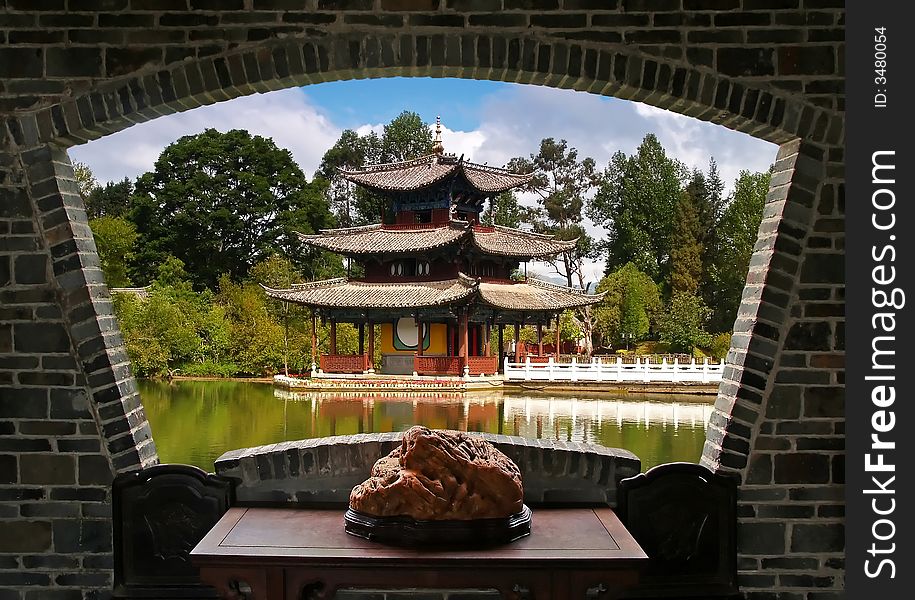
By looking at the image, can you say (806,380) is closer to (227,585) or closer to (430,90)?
(227,585)

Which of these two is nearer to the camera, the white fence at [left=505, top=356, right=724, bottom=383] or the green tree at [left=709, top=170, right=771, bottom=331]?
the white fence at [left=505, top=356, right=724, bottom=383]

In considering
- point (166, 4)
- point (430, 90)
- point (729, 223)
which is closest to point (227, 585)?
point (166, 4)

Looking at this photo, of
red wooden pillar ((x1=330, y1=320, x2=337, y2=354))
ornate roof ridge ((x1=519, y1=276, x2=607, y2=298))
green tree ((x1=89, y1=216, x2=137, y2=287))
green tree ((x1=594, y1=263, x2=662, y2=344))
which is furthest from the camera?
green tree ((x1=594, y1=263, x2=662, y2=344))

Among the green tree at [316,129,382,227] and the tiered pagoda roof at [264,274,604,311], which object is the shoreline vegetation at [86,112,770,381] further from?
the tiered pagoda roof at [264,274,604,311]

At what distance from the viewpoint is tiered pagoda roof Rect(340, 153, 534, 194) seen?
13570 millimetres

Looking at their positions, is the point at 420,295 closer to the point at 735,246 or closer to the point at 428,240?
the point at 428,240

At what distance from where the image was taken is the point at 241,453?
247cm

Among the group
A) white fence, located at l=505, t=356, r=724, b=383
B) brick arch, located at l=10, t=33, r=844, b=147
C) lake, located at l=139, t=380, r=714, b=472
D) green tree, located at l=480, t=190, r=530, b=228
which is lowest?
lake, located at l=139, t=380, r=714, b=472

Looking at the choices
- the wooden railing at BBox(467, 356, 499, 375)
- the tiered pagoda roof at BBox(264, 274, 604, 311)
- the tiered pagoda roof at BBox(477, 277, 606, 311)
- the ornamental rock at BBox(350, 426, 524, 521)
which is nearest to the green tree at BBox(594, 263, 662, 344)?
the tiered pagoda roof at BBox(477, 277, 606, 311)

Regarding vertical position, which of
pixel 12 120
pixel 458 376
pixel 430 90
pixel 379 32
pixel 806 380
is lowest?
pixel 458 376

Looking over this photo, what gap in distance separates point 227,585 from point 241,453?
61 cm

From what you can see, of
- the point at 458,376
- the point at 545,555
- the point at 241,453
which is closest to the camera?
the point at 545,555

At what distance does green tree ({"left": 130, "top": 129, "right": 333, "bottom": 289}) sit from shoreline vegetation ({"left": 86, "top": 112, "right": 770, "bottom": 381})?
3 centimetres

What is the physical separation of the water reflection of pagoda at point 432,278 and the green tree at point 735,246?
3.14 m
